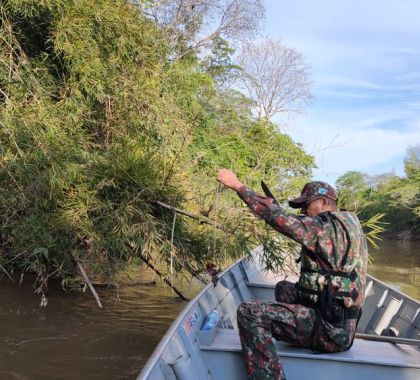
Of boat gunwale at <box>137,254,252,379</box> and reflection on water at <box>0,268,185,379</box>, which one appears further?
reflection on water at <box>0,268,185,379</box>

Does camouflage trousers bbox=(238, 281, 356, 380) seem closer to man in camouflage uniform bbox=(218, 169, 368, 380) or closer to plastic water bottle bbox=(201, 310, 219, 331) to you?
man in camouflage uniform bbox=(218, 169, 368, 380)

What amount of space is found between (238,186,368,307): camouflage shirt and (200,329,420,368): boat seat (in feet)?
1.30

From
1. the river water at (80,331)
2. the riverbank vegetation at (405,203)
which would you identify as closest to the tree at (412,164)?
the riverbank vegetation at (405,203)

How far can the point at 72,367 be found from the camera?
5.16 meters

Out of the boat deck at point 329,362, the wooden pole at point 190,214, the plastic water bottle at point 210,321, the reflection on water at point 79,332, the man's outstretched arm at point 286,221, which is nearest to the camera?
the man's outstretched arm at point 286,221

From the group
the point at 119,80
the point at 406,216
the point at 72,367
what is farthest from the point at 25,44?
the point at 406,216

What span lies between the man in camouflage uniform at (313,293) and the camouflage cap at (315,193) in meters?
0.02

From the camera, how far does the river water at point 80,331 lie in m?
5.17

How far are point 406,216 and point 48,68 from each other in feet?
130

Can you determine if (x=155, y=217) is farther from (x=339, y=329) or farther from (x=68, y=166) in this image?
(x=339, y=329)

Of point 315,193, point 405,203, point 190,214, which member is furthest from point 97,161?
point 405,203

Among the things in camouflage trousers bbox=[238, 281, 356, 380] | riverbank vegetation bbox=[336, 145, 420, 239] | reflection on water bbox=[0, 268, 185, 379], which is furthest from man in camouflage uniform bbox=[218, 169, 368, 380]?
riverbank vegetation bbox=[336, 145, 420, 239]

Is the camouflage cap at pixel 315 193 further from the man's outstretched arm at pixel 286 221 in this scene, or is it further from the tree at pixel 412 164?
the tree at pixel 412 164

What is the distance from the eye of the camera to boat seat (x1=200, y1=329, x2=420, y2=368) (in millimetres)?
3305
